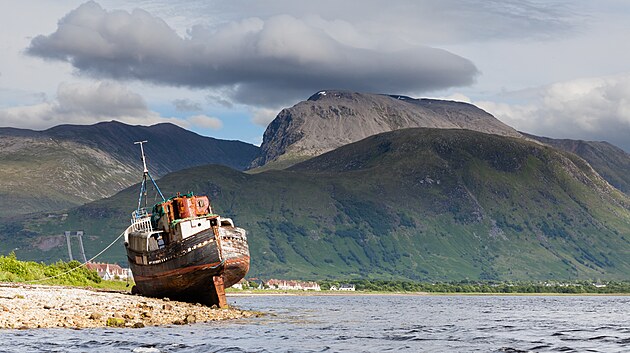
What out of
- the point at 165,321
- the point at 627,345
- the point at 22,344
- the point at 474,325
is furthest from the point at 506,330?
the point at 22,344

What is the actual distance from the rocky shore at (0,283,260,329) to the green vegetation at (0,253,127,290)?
96.1 ft

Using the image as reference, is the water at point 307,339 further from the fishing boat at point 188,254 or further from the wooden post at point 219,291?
the fishing boat at point 188,254

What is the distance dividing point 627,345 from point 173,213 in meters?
53.5

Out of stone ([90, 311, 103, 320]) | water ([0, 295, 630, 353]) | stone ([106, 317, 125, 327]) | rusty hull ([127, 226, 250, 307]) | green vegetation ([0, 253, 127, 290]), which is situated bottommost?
water ([0, 295, 630, 353])

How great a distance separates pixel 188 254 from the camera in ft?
294

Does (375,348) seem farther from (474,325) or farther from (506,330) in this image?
(474,325)

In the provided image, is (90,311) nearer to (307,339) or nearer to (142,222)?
(307,339)

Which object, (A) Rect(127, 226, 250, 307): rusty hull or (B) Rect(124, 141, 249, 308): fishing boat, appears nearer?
(A) Rect(127, 226, 250, 307): rusty hull

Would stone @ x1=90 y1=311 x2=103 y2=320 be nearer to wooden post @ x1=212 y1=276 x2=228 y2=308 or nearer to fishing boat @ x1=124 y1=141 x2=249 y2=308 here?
fishing boat @ x1=124 y1=141 x2=249 y2=308

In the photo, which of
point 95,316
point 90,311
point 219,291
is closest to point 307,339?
point 95,316

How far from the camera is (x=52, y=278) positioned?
395ft

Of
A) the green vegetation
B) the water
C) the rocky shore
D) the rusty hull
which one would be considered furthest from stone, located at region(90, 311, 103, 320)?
the green vegetation

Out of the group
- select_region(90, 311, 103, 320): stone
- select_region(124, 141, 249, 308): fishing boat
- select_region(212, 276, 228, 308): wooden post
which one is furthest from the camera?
select_region(212, 276, 228, 308): wooden post

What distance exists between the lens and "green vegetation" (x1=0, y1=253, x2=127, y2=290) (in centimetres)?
11450
